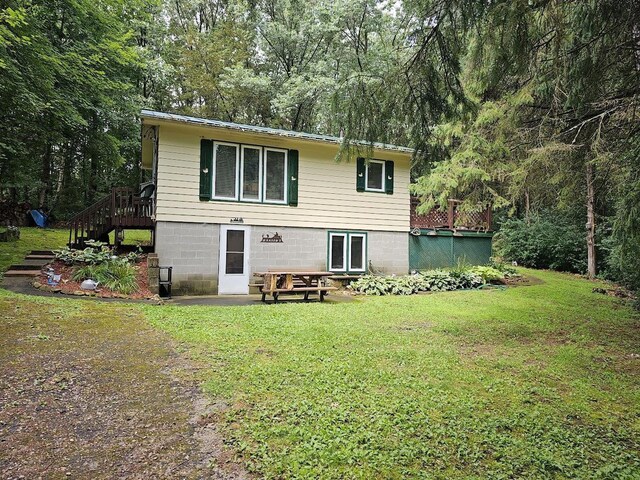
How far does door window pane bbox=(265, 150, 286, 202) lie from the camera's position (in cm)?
1048

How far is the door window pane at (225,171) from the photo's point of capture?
990cm

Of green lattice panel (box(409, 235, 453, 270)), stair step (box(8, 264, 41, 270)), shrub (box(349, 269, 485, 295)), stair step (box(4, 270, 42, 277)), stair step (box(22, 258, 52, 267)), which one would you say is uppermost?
green lattice panel (box(409, 235, 453, 270))

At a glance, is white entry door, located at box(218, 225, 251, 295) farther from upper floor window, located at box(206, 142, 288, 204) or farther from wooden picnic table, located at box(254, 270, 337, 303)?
wooden picnic table, located at box(254, 270, 337, 303)

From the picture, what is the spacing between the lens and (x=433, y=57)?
4762 millimetres

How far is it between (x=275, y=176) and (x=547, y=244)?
37.2 feet

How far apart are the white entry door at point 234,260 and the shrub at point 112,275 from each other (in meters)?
2.10

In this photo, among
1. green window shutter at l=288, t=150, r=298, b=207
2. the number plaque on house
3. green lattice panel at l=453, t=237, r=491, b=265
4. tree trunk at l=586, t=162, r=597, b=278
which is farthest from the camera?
green lattice panel at l=453, t=237, r=491, b=265

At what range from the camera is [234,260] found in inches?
395

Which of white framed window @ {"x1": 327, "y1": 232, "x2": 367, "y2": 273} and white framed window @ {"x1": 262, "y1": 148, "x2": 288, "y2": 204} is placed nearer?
white framed window @ {"x1": 262, "y1": 148, "x2": 288, "y2": 204}

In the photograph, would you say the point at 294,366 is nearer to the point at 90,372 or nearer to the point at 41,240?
the point at 90,372

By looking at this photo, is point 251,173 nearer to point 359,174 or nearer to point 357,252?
point 359,174

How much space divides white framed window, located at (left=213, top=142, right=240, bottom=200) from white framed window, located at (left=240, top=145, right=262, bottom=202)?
0.16m

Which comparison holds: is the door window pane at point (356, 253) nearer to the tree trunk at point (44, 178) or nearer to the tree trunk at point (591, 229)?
the tree trunk at point (591, 229)

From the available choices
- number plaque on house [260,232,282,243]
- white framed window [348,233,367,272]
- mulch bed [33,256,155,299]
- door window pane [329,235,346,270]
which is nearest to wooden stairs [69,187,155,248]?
mulch bed [33,256,155,299]
